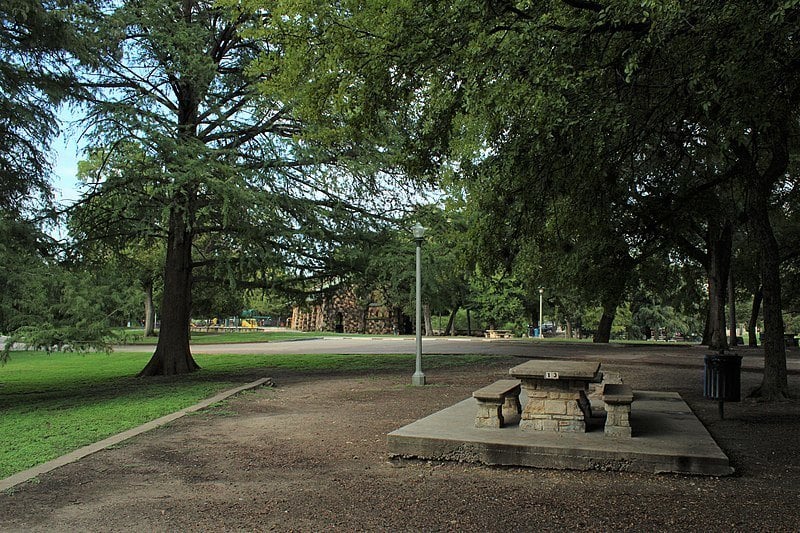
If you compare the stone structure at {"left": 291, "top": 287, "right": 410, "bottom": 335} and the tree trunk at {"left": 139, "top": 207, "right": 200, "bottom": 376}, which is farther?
the stone structure at {"left": 291, "top": 287, "right": 410, "bottom": 335}

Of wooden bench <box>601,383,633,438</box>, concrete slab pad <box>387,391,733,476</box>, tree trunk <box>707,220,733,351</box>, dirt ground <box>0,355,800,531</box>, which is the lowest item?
dirt ground <box>0,355,800,531</box>

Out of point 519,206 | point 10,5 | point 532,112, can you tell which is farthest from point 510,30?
point 10,5

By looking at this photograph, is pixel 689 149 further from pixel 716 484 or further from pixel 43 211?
pixel 43 211

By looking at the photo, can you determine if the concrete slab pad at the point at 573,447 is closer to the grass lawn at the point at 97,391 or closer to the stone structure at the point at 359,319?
the grass lawn at the point at 97,391

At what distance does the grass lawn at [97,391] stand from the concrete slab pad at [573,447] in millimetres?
4494

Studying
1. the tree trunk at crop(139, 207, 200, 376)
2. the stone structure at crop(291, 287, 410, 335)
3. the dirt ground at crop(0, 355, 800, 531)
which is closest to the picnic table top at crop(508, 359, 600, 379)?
the dirt ground at crop(0, 355, 800, 531)

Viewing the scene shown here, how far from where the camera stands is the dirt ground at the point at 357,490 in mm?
5148

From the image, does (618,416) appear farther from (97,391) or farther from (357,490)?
(97,391)

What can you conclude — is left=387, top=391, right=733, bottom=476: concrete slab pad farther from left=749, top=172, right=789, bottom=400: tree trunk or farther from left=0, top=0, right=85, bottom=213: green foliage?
left=0, top=0, right=85, bottom=213: green foliage

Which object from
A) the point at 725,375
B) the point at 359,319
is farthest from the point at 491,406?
the point at 359,319

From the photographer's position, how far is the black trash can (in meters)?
11.2

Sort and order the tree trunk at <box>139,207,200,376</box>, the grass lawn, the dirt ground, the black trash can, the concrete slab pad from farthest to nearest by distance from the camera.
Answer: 1. the tree trunk at <box>139,207,200,376</box>
2. the black trash can
3. the grass lawn
4. the concrete slab pad
5. the dirt ground

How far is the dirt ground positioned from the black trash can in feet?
5.44

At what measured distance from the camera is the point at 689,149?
16094 millimetres
